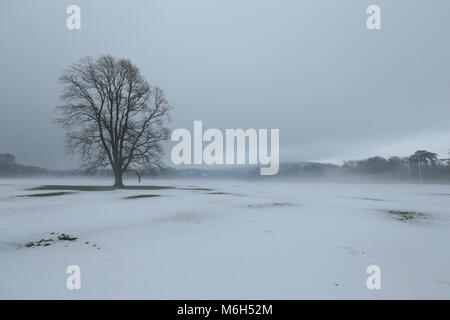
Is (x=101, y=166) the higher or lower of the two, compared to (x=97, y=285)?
higher

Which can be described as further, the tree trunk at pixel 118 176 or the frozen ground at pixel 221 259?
the tree trunk at pixel 118 176

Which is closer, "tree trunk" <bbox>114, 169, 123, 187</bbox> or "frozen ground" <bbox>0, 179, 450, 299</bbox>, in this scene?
"frozen ground" <bbox>0, 179, 450, 299</bbox>

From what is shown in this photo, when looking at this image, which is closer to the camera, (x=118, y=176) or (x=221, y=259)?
(x=221, y=259)

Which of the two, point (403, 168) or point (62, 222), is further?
point (403, 168)

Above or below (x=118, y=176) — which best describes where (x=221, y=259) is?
below

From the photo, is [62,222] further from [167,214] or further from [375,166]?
[375,166]

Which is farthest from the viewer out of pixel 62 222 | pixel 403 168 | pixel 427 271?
pixel 403 168

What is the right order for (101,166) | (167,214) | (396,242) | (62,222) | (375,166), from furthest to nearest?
(375,166) < (101,166) < (167,214) < (62,222) < (396,242)
